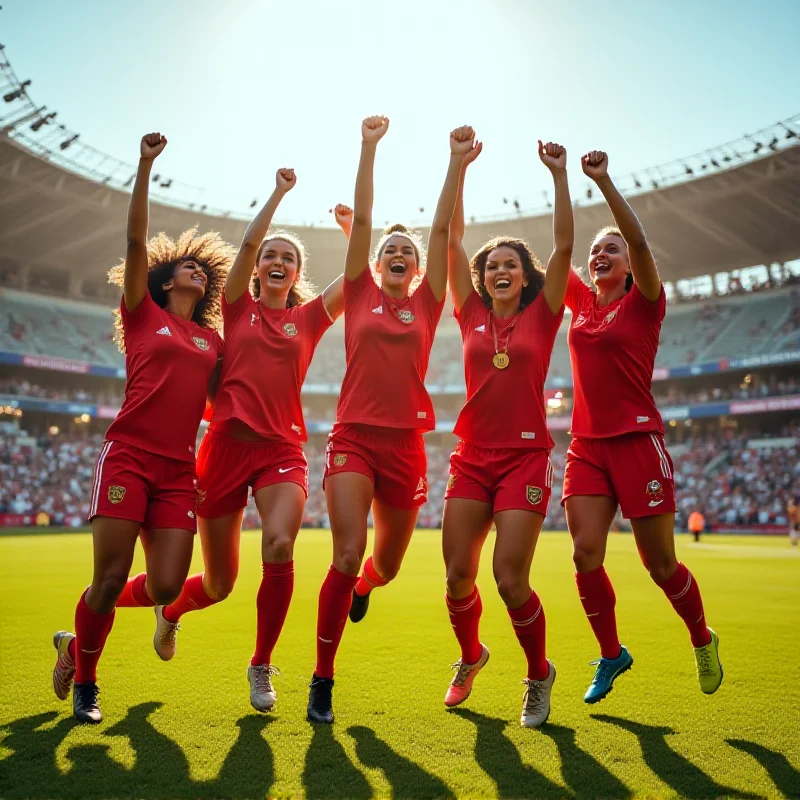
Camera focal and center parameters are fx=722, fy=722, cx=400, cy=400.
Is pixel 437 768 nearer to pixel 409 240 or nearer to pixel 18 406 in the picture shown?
pixel 409 240

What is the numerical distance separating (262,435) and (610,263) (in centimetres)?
263

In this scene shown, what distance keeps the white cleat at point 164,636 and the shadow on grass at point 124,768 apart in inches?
46.6

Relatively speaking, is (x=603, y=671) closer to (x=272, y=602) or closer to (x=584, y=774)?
(x=584, y=774)

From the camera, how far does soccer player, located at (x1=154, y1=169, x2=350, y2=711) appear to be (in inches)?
174

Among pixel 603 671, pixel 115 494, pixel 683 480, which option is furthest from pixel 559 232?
pixel 683 480

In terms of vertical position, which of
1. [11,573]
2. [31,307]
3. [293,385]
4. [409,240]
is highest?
[31,307]

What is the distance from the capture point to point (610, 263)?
4977 mm

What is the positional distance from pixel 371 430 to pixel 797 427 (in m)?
39.0

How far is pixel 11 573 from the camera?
39.4 feet

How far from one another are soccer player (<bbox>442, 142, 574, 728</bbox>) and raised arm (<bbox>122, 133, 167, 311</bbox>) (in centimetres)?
214

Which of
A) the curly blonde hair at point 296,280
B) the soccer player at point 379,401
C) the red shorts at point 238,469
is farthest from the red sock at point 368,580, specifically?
the curly blonde hair at point 296,280

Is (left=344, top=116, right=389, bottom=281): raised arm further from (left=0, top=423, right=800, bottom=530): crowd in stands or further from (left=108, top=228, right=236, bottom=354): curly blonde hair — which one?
(left=0, top=423, right=800, bottom=530): crowd in stands

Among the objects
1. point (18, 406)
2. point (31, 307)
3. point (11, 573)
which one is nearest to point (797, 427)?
point (11, 573)

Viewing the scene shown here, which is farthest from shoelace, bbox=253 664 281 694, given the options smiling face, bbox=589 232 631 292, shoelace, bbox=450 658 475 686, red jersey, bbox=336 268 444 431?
smiling face, bbox=589 232 631 292
